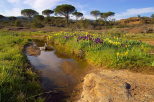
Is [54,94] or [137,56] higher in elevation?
[137,56]

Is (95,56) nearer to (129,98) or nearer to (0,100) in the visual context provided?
(129,98)

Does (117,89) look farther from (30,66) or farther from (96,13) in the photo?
(96,13)

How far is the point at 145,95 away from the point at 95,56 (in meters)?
3.60

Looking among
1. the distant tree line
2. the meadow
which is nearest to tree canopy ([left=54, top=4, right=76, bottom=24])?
the distant tree line

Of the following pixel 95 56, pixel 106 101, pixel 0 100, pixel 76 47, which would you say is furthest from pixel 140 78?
pixel 76 47

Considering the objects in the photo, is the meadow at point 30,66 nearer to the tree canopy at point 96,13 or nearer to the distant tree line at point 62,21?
the distant tree line at point 62,21

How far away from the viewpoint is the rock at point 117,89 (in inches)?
144

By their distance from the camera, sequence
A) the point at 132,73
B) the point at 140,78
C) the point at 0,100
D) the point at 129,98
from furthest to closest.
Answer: the point at 132,73
the point at 140,78
the point at 129,98
the point at 0,100

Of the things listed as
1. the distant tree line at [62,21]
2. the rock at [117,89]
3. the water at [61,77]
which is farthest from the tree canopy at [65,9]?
the rock at [117,89]

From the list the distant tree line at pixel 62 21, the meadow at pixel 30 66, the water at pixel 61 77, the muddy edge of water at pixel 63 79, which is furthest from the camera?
the distant tree line at pixel 62 21

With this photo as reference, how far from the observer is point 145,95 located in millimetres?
3797

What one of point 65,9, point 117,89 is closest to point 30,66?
point 117,89

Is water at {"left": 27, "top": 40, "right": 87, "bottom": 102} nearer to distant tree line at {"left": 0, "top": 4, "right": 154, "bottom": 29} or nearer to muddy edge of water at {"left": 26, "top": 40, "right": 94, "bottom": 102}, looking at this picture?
muddy edge of water at {"left": 26, "top": 40, "right": 94, "bottom": 102}

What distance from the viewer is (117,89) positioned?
4066 millimetres
